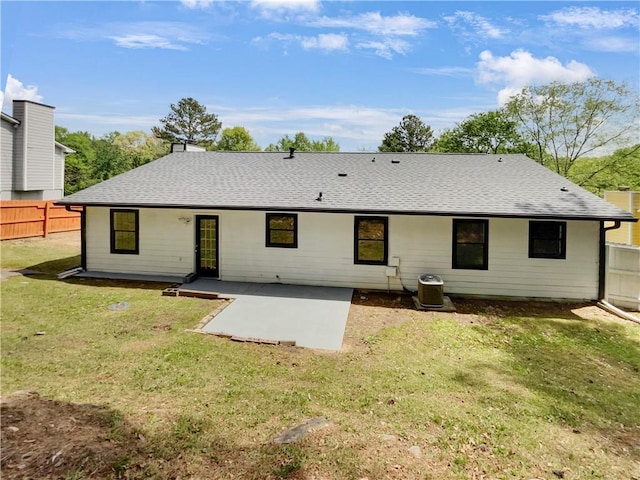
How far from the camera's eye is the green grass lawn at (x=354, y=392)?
3590 mm

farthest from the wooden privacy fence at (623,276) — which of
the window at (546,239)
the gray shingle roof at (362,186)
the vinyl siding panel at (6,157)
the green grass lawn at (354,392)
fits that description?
the vinyl siding panel at (6,157)

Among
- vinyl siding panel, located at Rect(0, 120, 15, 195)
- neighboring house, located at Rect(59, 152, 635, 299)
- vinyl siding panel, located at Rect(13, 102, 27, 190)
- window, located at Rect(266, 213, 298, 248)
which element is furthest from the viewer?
vinyl siding panel, located at Rect(13, 102, 27, 190)

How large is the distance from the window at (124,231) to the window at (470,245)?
9.42m

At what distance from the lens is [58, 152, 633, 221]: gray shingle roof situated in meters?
9.82

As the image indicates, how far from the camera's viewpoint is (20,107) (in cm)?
2042

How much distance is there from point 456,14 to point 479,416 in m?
10.4

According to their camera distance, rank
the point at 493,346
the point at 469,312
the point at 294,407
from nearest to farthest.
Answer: the point at 294,407, the point at 493,346, the point at 469,312

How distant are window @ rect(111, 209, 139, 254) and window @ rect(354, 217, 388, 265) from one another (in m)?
6.77

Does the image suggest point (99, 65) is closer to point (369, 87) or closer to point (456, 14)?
point (456, 14)

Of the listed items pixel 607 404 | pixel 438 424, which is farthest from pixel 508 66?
pixel 438 424

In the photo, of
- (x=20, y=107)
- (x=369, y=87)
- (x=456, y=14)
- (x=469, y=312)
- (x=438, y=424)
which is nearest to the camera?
(x=438, y=424)

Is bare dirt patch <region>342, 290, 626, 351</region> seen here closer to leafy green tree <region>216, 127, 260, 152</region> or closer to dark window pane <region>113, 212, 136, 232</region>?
dark window pane <region>113, 212, 136, 232</region>

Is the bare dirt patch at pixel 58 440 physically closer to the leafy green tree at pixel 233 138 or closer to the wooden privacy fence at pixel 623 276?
the wooden privacy fence at pixel 623 276

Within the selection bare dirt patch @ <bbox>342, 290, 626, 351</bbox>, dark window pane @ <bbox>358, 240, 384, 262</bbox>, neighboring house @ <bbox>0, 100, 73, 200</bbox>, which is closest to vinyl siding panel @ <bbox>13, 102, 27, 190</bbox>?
neighboring house @ <bbox>0, 100, 73, 200</bbox>
